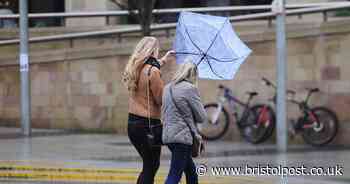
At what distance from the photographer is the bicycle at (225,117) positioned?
15430 millimetres

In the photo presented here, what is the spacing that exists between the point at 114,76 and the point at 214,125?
Result: 8.43 feet

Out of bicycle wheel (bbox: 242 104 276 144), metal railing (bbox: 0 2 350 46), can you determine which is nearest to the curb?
bicycle wheel (bbox: 242 104 276 144)

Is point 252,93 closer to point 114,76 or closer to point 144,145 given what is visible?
point 114,76

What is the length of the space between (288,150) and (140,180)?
242 inches

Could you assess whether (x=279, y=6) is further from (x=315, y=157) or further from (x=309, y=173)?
(x=309, y=173)

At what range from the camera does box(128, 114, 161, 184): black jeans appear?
8.26 metres

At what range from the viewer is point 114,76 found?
17141mm

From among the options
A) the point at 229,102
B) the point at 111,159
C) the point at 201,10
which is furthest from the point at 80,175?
the point at 201,10

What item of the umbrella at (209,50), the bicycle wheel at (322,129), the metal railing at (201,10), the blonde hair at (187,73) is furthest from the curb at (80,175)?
the metal railing at (201,10)

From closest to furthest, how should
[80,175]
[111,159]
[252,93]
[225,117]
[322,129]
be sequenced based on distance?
[80,175] < [111,159] < [322,129] < [252,93] < [225,117]

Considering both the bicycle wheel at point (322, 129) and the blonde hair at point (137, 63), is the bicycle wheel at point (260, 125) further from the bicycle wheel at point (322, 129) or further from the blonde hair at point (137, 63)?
the blonde hair at point (137, 63)

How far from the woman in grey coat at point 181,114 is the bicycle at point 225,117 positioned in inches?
286

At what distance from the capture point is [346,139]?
A: 590 inches

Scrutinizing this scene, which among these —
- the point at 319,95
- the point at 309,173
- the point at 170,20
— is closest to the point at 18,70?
the point at 170,20
